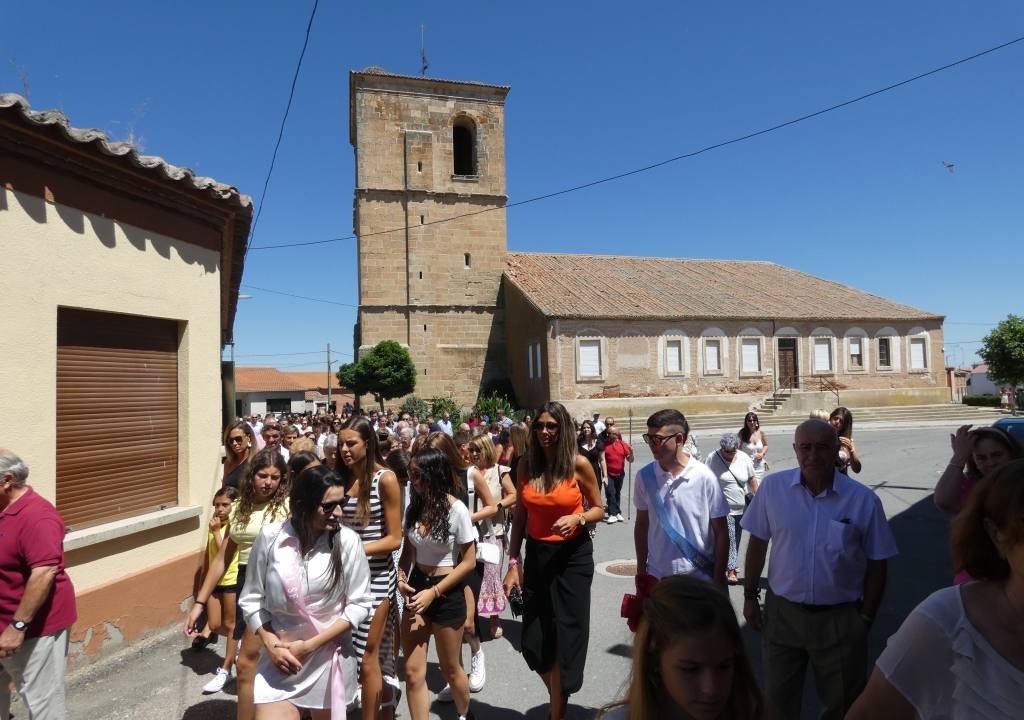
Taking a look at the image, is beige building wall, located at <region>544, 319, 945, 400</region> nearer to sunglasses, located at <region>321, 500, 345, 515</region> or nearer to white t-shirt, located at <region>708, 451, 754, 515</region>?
white t-shirt, located at <region>708, 451, 754, 515</region>

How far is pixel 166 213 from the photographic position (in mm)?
6227

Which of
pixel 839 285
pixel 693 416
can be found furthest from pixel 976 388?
pixel 693 416

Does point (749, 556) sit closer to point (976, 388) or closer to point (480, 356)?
point (480, 356)

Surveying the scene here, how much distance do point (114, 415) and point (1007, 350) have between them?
154ft

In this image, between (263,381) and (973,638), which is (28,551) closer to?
(973,638)

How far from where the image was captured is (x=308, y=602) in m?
3.06

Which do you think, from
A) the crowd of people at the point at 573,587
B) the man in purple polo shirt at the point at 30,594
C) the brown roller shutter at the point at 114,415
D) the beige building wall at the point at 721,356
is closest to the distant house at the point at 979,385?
the beige building wall at the point at 721,356

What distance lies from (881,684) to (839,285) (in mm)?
41103

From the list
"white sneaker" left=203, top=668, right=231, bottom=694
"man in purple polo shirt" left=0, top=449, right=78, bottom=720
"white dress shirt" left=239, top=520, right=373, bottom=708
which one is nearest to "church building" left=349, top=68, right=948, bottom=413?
"white sneaker" left=203, top=668, right=231, bottom=694

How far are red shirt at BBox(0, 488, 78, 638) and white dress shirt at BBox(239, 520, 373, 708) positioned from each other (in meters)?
1.14

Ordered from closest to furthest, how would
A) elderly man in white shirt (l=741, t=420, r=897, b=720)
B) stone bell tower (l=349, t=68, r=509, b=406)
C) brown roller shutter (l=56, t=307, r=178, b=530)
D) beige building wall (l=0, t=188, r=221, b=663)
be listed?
elderly man in white shirt (l=741, t=420, r=897, b=720)
beige building wall (l=0, t=188, r=221, b=663)
brown roller shutter (l=56, t=307, r=178, b=530)
stone bell tower (l=349, t=68, r=509, b=406)

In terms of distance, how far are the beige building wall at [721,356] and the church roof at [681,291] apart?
1.77 ft

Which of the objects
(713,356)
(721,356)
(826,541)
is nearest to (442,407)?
(713,356)

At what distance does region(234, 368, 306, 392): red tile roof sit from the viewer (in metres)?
62.3
